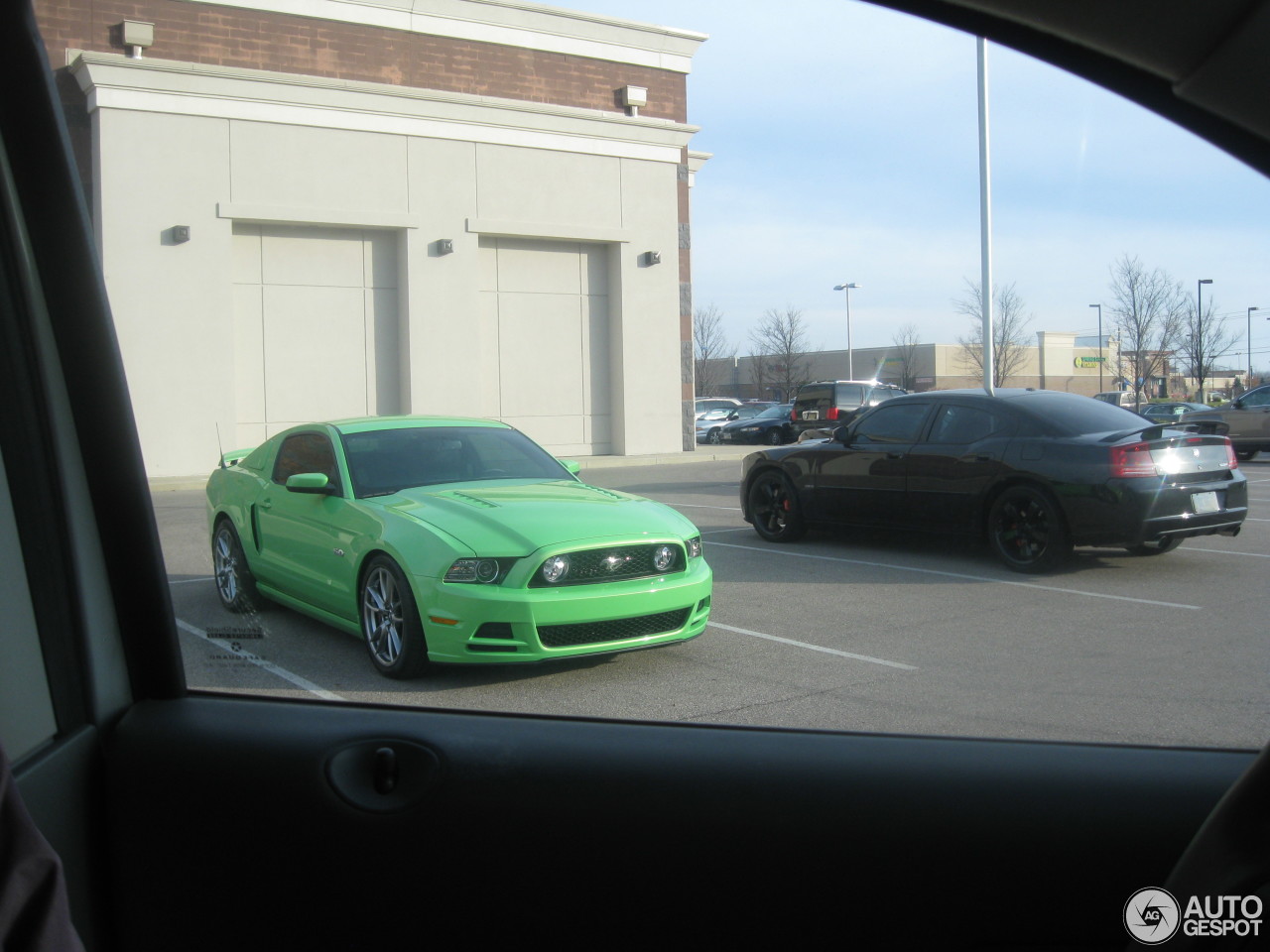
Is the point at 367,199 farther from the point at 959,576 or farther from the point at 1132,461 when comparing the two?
the point at 1132,461

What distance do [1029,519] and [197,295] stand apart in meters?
4.75

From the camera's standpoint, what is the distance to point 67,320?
2.32m

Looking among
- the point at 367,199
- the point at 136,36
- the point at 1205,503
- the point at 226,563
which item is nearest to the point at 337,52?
the point at 136,36

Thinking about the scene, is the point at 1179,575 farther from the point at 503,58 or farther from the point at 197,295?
the point at 197,295

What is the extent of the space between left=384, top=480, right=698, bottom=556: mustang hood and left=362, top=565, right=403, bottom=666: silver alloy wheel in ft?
1.02

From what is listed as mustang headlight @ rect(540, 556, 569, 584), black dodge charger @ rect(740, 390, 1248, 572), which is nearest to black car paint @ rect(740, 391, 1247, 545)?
black dodge charger @ rect(740, 390, 1248, 572)

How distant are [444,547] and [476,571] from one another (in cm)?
16

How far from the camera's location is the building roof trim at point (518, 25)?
2.85 meters

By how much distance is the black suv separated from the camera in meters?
6.28

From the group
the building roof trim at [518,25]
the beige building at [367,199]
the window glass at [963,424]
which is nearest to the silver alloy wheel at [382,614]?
the beige building at [367,199]

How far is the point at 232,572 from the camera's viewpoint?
11.6 ft

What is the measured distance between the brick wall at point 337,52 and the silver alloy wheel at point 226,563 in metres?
1.43

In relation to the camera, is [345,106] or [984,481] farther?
[984,481]

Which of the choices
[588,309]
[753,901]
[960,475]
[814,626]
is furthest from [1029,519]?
[753,901]
